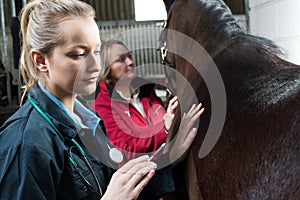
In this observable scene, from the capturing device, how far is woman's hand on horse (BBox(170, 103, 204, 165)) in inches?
45.2

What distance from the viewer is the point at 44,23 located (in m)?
0.95

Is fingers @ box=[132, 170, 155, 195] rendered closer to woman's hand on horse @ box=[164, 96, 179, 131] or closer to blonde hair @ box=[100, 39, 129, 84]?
woman's hand on horse @ box=[164, 96, 179, 131]

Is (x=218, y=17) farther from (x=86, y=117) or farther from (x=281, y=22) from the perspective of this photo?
(x=281, y=22)

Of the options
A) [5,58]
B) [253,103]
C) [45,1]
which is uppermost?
[45,1]

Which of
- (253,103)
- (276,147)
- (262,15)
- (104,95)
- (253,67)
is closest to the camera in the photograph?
(276,147)

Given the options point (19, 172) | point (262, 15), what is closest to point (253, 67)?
point (19, 172)

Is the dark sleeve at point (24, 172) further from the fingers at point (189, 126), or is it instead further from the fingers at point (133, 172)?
the fingers at point (189, 126)

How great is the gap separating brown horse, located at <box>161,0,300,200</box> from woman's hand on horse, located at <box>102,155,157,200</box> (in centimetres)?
18

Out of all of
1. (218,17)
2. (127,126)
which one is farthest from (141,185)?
(127,126)

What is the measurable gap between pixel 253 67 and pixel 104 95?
2.74ft

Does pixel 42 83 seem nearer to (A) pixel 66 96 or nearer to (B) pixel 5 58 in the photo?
(A) pixel 66 96

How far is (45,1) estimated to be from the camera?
997 mm

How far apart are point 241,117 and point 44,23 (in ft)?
1.61

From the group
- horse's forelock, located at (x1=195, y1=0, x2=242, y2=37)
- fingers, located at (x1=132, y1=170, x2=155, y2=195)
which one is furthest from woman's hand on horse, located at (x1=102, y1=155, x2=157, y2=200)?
horse's forelock, located at (x1=195, y1=0, x2=242, y2=37)
